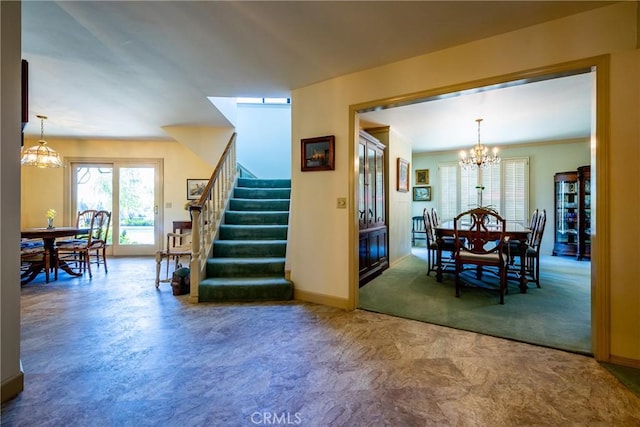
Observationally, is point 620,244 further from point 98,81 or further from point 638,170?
point 98,81

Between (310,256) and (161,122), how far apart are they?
3.80 metres

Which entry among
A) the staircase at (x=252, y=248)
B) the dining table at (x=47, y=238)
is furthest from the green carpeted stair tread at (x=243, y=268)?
the dining table at (x=47, y=238)

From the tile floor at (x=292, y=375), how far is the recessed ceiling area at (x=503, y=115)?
7.14 ft

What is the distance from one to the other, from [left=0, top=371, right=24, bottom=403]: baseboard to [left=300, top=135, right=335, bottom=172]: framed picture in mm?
2729

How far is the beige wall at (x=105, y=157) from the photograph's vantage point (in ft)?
20.1

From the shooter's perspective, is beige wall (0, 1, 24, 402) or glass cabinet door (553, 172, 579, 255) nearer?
beige wall (0, 1, 24, 402)

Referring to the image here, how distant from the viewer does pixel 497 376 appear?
73.2 inches

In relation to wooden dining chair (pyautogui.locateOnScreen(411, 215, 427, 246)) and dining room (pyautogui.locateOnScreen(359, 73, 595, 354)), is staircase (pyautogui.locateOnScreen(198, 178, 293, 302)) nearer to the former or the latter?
dining room (pyautogui.locateOnScreen(359, 73, 595, 354))

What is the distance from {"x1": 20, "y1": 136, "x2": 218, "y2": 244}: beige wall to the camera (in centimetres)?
611

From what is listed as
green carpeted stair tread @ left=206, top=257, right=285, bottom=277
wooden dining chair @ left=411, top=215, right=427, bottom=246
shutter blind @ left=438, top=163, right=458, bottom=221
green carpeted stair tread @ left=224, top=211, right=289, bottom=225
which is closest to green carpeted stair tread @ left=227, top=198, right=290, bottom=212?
green carpeted stair tread @ left=224, top=211, right=289, bottom=225

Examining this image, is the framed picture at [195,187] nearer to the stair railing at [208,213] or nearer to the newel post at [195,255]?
the stair railing at [208,213]

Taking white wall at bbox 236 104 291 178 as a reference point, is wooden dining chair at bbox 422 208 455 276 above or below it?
below

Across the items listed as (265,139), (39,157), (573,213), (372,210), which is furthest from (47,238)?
(573,213)

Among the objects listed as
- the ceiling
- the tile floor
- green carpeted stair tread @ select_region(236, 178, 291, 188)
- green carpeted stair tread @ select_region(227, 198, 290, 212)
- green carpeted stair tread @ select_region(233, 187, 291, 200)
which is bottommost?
the tile floor
